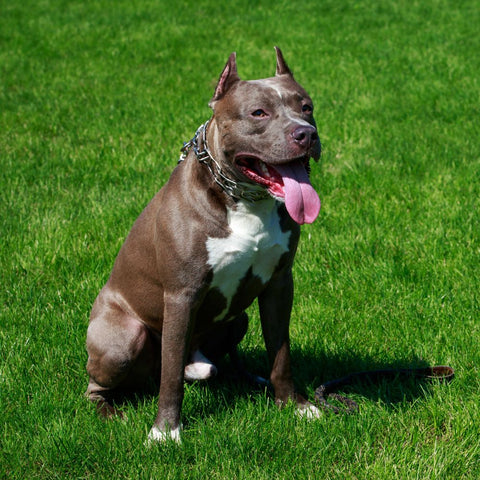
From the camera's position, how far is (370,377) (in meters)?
3.65

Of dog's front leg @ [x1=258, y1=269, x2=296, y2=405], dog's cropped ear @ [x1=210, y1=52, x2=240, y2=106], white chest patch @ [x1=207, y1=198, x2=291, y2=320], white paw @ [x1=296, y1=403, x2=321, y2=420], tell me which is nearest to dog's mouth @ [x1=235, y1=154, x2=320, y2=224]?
white chest patch @ [x1=207, y1=198, x2=291, y2=320]

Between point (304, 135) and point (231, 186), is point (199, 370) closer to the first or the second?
point (231, 186)

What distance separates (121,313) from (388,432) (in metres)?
1.34

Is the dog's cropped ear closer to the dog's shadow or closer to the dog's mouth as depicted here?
the dog's mouth

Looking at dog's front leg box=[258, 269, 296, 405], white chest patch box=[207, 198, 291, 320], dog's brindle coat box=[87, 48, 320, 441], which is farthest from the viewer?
dog's front leg box=[258, 269, 296, 405]

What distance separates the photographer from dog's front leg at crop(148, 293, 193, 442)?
3162mm

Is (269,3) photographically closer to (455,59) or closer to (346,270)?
(455,59)

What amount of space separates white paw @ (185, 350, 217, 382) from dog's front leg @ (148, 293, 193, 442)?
0.33 metres

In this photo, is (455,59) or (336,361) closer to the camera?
(336,361)

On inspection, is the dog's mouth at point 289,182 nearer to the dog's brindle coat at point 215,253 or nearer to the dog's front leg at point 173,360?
the dog's brindle coat at point 215,253

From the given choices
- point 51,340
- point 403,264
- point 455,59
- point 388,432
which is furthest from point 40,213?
point 455,59

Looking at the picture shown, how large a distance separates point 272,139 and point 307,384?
1.38m

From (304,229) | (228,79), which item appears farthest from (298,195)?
(304,229)

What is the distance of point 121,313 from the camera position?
352 cm
